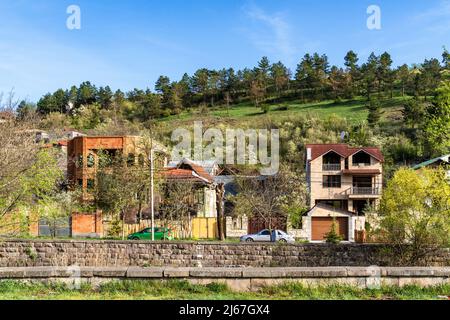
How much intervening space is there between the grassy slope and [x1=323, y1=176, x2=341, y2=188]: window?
36894mm

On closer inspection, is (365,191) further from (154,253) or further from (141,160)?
(154,253)

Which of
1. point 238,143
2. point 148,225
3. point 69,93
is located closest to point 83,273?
point 148,225

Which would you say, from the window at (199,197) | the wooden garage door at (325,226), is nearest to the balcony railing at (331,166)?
the wooden garage door at (325,226)

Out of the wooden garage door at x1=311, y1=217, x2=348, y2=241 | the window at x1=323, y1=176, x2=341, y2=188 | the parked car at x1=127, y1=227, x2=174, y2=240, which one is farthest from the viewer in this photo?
the window at x1=323, y1=176, x2=341, y2=188

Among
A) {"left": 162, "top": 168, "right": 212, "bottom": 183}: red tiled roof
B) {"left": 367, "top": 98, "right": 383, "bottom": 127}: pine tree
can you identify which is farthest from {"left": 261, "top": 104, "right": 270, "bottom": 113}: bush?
{"left": 162, "top": 168, "right": 212, "bottom": 183}: red tiled roof

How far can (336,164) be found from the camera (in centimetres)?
5128

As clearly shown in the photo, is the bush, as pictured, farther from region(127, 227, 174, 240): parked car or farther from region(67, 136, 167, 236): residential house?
region(127, 227, 174, 240): parked car

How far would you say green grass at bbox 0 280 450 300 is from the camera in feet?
28.6

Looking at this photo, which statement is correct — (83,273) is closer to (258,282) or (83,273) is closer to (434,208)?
(258,282)

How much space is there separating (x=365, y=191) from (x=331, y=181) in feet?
11.4

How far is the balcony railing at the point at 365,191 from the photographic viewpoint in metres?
49.9

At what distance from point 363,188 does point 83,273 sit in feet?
144

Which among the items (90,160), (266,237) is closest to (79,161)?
(90,160)

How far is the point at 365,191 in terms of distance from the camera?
50.3 m
